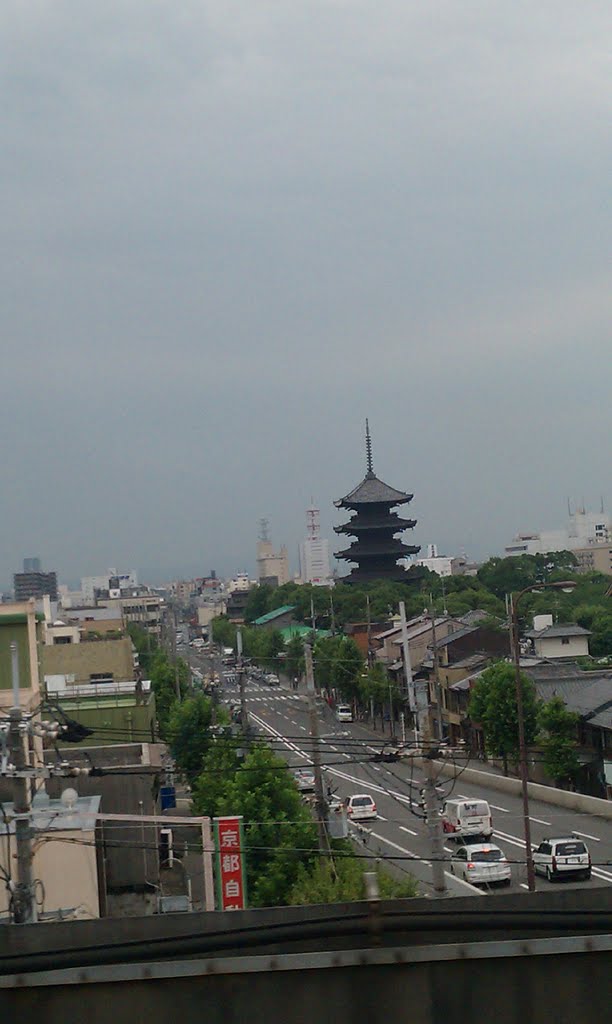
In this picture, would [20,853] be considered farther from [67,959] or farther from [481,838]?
[481,838]

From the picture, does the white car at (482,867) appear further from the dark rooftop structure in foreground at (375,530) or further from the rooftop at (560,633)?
the dark rooftop structure in foreground at (375,530)

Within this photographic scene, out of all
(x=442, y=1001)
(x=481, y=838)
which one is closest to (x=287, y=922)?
(x=442, y=1001)

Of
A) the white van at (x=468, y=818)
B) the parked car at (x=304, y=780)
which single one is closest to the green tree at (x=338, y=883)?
the white van at (x=468, y=818)

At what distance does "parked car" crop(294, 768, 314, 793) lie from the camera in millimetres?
22467

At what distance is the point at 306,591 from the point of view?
215ft

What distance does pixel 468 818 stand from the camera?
717 inches

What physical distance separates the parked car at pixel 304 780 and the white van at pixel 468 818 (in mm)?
4174

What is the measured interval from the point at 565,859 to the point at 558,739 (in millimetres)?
6849

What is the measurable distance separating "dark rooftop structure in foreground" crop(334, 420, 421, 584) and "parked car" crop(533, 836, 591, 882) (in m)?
50.2

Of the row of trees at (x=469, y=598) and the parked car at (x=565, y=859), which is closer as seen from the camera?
the parked car at (x=565, y=859)

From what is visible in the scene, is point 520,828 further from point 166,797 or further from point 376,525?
point 376,525

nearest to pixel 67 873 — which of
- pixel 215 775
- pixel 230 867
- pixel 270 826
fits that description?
pixel 230 867

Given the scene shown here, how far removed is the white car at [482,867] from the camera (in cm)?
1504

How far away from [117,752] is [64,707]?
282 centimetres
